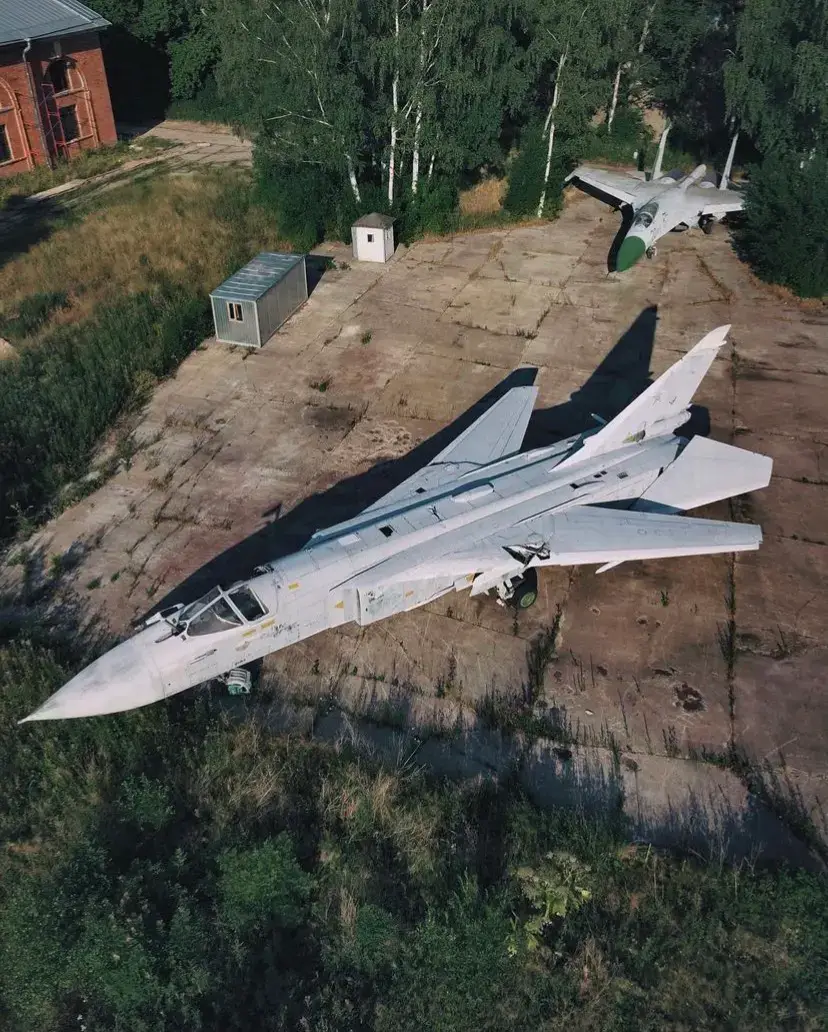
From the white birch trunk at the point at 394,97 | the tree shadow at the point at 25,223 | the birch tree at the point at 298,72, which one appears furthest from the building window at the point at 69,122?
the white birch trunk at the point at 394,97

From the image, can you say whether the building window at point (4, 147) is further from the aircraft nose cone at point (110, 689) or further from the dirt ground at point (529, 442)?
the aircraft nose cone at point (110, 689)

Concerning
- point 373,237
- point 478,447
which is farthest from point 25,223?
point 478,447

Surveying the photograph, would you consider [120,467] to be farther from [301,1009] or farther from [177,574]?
[301,1009]

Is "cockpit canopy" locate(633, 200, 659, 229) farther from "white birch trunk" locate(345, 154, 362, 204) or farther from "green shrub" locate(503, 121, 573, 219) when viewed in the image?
"white birch trunk" locate(345, 154, 362, 204)

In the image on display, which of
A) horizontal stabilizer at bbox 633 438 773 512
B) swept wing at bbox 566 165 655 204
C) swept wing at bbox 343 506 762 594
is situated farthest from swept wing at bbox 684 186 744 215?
swept wing at bbox 343 506 762 594

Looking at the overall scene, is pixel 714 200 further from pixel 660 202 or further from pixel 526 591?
pixel 526 591

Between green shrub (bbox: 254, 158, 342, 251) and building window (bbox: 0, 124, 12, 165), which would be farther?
building window (bbox: 0, 124, 12, 165)
